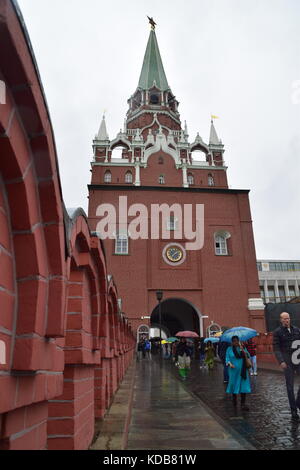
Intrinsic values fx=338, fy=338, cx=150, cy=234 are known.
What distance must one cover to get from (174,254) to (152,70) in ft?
86.8

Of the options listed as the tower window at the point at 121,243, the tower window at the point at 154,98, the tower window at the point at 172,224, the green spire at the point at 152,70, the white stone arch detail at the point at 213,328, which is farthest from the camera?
the green spire at the point at 152,70

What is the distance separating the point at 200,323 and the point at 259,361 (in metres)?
7.14

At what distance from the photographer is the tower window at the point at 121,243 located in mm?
25438

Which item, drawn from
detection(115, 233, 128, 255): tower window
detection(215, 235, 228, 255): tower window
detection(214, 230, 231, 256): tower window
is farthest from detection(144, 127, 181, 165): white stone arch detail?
detection(115, 233, 128, 255): tower window

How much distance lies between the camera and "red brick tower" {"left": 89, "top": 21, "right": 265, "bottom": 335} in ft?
81.1

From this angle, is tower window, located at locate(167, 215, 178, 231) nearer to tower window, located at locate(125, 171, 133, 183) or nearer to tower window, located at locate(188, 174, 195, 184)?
tower window, located at locate(188, 174, 195, 184)

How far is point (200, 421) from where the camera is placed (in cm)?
491

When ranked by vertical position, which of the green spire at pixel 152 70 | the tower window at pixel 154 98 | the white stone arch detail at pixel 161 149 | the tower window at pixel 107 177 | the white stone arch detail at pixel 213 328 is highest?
the green spire at pixel 152 70

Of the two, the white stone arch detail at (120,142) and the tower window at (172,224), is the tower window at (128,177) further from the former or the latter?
→ the tower window at (172,224)

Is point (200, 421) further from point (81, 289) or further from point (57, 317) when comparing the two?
point (57, 317)

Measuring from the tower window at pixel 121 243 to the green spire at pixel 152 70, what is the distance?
20725mm

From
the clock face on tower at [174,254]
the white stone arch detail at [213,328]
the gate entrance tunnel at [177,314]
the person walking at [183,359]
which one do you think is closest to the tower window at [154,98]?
the clock face on tower at [174,254]

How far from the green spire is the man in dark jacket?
37.2m
